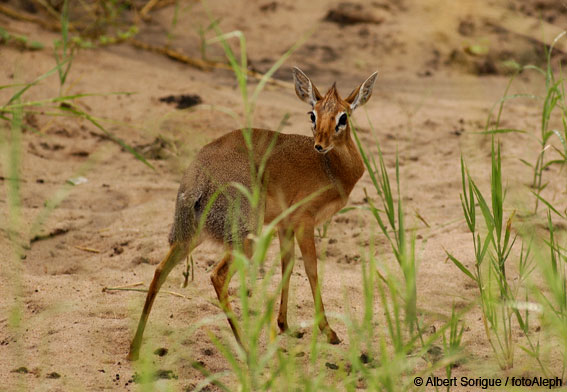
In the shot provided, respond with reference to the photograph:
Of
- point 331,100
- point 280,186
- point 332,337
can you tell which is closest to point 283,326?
point 332,337

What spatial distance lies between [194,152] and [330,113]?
261cm

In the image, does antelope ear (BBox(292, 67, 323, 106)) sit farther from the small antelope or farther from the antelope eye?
the antelope eye

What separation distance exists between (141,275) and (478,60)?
19.3 feet

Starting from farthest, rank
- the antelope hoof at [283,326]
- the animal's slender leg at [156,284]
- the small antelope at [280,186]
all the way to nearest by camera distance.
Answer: the antelope hoof at [283,326] < the small antelope at [280,186] < the animal's slender leg at [156,284]

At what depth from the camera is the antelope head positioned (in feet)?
13.4

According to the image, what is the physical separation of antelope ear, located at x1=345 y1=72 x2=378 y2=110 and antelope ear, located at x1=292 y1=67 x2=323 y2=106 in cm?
19

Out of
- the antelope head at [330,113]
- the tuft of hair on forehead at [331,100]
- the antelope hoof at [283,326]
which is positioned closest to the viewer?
the antelope head at [330,113]

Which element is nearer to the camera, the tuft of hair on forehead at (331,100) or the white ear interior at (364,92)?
the tuft of hair on forehead at (331,100)

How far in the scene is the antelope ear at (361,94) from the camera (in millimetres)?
4356

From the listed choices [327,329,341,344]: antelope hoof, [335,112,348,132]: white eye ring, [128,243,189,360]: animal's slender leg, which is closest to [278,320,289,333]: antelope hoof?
[327,329,341,344]: antelope hoof

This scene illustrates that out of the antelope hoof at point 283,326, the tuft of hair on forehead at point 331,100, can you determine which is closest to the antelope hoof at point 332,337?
the antelope hoof at point 283,326

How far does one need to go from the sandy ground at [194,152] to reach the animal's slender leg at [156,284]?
0.32 feet

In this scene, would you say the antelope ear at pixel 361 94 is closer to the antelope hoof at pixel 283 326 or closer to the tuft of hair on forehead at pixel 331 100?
the tuft of hair on forehead at pixel 331 100

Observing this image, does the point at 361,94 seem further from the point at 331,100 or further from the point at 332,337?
the point at 332,337
